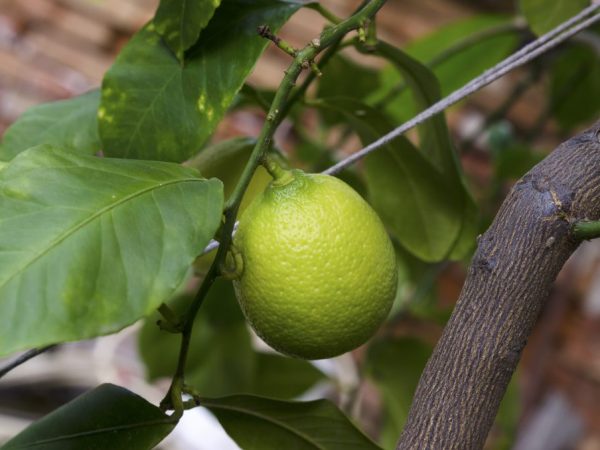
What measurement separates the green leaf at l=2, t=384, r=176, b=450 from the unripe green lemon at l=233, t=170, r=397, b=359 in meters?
0.08

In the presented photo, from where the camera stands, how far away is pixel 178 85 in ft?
1.89

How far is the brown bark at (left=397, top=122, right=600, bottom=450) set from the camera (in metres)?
0.48

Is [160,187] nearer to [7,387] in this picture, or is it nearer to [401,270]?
[401,270]

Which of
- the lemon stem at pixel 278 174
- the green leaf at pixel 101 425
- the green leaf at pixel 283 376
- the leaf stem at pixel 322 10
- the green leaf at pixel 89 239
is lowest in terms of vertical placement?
the green leaf at pixel 283 376

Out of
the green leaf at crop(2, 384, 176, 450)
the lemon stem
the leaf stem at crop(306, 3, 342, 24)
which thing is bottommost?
the green leaf at crop(2, 384, 176, 450)

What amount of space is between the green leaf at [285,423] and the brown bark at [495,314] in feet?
0.33

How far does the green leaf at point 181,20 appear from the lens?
0.54 metres

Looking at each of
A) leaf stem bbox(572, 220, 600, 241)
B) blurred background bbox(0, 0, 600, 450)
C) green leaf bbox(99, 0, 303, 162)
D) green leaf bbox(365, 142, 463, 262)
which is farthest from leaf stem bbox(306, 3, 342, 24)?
blurred background bbox(0, 0, 600, 450)

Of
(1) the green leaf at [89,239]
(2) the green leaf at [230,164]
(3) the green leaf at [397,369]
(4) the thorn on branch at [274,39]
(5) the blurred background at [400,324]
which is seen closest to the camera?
(1) the green leaf at [89,239]

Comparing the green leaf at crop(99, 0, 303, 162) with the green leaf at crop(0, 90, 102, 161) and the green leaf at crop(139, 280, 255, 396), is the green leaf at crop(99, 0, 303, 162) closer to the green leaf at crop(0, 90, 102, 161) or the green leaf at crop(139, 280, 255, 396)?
the green leaf at crop(0, 90, 102, 161)

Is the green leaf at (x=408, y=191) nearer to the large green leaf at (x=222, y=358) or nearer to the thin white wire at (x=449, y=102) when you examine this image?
the thin white wire at (x=449, y=102)

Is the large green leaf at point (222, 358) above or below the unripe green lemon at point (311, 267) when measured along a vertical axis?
below

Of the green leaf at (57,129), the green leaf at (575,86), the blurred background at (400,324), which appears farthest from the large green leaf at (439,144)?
the blurred background at (400,324)

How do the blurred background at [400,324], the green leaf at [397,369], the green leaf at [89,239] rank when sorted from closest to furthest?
the green leaf at [89,239]
the green leaf at [397,369]
the blurred background at [400,324]
